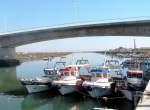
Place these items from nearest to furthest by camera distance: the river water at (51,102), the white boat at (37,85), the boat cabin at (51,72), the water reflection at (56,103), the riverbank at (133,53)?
the river water at (51,102), the water reflection at (56,103), the white boat at (37,85), the boat cabin at (51,72), the riverbank at (133,53)

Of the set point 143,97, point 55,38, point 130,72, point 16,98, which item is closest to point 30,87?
point 16,98

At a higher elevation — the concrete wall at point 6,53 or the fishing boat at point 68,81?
the concrete wall at point 6,53

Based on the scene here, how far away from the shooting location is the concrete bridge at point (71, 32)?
190 ft

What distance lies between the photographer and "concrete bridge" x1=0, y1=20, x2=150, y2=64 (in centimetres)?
5778

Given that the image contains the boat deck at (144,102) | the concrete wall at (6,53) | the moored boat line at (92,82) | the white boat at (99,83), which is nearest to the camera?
the boat deck at (144,102)

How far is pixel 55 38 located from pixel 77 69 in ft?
113

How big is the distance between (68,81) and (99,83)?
11.2 feet

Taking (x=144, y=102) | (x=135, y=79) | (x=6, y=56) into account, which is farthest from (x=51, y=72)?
(x=6, y=56)

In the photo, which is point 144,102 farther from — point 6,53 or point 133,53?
point 6,53

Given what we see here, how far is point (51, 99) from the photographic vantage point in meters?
32.2

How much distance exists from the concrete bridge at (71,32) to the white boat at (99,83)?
25472mm

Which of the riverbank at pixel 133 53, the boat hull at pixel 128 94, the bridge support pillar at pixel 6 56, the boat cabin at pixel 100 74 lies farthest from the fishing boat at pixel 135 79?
the bridge support pillar at pixel 6 56

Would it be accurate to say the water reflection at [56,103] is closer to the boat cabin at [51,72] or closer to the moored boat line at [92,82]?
the moored boat line at [92,82]

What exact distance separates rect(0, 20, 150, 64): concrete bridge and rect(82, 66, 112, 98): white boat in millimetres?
25472
